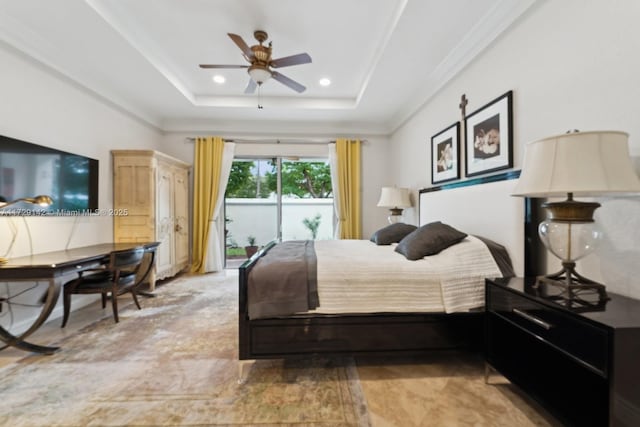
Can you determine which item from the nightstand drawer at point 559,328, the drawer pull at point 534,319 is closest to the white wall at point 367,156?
the nightstand drawer at point 559,328

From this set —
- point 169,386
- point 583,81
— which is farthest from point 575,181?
point 169,386

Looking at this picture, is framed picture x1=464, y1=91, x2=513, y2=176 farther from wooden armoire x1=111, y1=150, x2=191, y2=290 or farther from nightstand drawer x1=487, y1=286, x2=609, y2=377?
wooden armoire x1=111, y1=150, x2=191, y2=290

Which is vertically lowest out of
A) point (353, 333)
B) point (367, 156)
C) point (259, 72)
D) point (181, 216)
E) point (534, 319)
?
point (353, 333)

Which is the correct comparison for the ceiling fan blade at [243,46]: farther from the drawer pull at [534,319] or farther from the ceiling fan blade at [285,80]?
the drawer pull at [534,319]

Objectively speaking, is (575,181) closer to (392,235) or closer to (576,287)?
(576,287)

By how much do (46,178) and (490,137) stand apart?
398 centimetres

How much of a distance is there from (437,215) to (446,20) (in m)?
1.81

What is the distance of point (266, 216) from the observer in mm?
5117

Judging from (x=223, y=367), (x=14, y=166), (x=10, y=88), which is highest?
(x=10, y=88)

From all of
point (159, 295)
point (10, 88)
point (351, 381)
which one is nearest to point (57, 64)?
point (10, 88)

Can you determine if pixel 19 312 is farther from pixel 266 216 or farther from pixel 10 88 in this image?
pixel 266 216

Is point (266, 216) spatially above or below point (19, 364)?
above

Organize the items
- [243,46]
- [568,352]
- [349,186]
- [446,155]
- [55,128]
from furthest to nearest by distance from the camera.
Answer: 1. [349,186]
2. [446,155]
3. [55,128]
4. [243,46]
5. [568,352]

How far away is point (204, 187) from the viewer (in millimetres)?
4672
